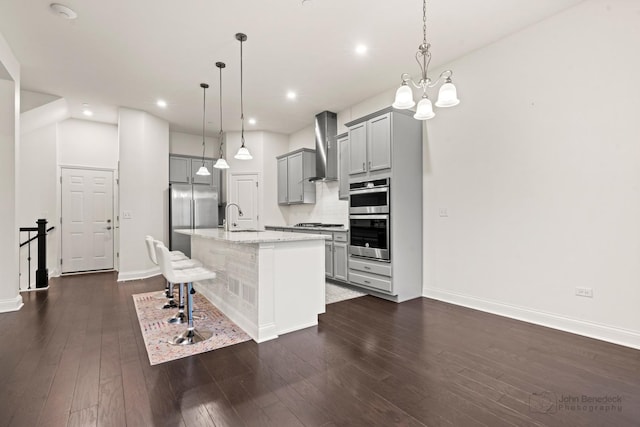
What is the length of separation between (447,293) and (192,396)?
10.8ft

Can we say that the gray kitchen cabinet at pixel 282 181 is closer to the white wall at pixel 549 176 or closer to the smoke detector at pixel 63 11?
the white wall at pixel 549 176


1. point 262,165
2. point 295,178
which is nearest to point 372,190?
point 295,178

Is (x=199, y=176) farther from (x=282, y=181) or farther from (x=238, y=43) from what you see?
(x=238, y=43)

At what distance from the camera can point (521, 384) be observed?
204cm

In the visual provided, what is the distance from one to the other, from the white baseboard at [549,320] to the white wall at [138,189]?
5338 mm

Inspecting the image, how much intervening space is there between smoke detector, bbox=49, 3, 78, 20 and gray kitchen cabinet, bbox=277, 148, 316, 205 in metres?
3.99

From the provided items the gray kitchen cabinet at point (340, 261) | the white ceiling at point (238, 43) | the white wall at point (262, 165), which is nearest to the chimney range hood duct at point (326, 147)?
the white ceiling at point (238, 43)

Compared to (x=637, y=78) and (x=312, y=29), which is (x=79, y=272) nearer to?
(x=312, y=29)

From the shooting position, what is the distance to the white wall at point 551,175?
8.80 feet

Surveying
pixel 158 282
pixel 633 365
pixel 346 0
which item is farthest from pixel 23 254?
pixel 633 365

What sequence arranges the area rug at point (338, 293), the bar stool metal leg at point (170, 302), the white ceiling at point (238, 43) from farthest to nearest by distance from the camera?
the area rug at point (338, 293) → the bar stool metal leg at point (170, 302) → the white ceiling at point (238, 43)

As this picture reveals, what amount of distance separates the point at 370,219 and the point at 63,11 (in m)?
4.08

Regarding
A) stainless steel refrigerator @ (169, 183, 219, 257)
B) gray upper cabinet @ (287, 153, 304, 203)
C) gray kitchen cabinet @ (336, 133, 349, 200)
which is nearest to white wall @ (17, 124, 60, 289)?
stainless steel refrigerator @ (169, 183, 219, 257)

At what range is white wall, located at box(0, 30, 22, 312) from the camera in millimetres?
3719
